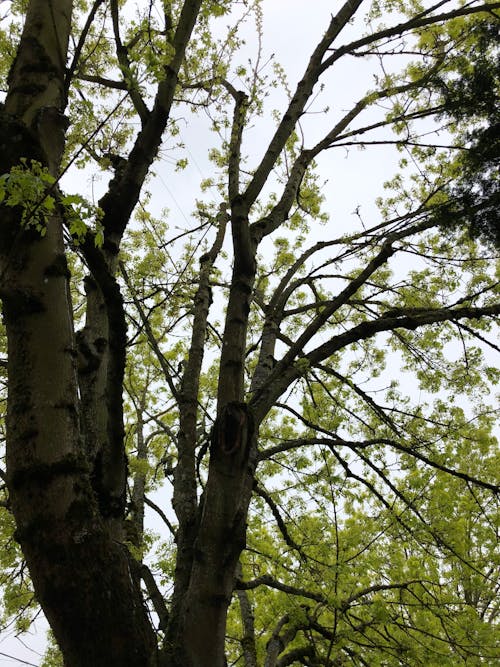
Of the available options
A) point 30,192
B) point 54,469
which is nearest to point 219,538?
point 54,469

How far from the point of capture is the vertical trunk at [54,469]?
1.54 metres

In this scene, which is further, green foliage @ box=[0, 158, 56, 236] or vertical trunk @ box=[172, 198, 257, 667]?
vertical trunk @ box=[172, 198, 257, 667]

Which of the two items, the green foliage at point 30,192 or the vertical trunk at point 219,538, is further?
the vertical trunk at point 219,538

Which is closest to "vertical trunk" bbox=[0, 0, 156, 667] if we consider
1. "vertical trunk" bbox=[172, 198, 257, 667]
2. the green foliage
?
the green foliage

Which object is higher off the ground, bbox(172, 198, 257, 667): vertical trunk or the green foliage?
the green foliage

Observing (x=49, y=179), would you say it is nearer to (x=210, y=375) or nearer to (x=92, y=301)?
(x=92, y=301)

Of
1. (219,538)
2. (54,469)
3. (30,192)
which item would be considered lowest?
(54,469)

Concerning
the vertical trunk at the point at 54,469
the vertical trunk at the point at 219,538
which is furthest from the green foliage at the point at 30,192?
the vertical trunk at the point at 219,538

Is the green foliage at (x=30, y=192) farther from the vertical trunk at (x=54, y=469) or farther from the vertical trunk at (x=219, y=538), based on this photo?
the vertical trunk at (x=219, y=538)

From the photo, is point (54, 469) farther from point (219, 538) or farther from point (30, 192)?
point (219, 538)

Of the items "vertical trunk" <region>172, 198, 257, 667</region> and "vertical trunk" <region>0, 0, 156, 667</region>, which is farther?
"vertical trunk" <region>172, 198, 257, 667</region>

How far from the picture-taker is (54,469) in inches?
63.7

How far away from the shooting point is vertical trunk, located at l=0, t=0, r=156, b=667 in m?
1.54

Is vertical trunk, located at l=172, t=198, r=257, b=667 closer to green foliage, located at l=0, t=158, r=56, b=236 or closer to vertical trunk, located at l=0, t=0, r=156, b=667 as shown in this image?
vertical trunk, located at l=0, t=0, r=156, b=667
